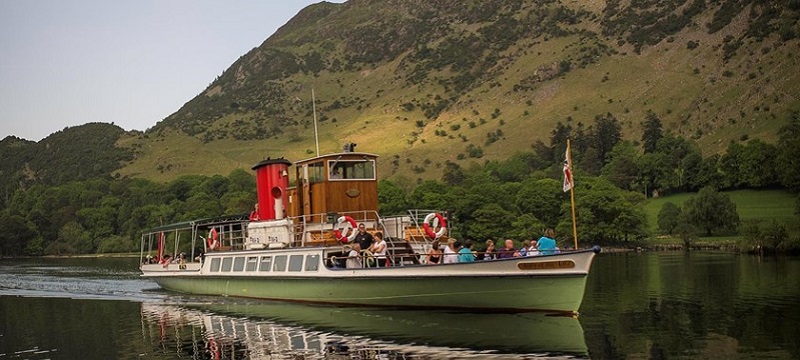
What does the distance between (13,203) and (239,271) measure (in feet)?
549

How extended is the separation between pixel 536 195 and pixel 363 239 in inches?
3032

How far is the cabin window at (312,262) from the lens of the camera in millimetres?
38000

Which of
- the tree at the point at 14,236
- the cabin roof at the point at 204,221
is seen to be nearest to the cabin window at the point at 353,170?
the cabin roof at the point at 204,221

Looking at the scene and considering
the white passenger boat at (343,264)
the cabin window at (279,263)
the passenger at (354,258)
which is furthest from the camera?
the cabin window at (279,263)

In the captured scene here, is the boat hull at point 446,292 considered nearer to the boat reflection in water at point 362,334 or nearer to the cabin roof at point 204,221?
the boat reflection in water at point 362,334

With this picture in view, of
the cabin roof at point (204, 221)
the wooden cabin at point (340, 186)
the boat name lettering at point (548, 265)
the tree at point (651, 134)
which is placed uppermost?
the tree at point (651, 134)

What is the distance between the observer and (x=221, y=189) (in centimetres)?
16938

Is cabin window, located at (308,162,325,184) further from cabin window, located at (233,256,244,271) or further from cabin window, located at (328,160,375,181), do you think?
cabin window, located at (233,256,244,271)

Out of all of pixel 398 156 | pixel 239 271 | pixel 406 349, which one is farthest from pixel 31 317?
pixel 398 156

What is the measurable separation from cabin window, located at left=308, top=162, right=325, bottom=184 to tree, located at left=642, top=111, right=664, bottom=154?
4537 inches

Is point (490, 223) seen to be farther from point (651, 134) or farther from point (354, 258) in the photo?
point (354, 258)

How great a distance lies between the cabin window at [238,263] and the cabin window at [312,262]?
6242 millimetres

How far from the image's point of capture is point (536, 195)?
11138 centimetres

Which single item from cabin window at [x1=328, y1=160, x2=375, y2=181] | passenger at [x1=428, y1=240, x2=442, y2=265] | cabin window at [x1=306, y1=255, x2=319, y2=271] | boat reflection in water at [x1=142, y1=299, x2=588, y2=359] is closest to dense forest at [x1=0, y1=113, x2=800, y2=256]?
cabin window at [x1=328, y1=160, x2=375, y2=181]
